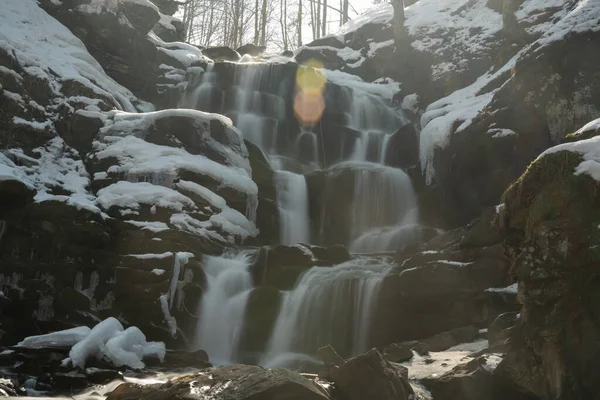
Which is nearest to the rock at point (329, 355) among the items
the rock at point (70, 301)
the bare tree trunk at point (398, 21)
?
the rock at point (70, 301)

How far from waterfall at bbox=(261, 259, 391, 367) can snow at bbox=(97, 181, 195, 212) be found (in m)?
3.41

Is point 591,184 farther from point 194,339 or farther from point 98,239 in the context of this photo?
point 98,239

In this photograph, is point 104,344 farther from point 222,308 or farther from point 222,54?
point 222,54

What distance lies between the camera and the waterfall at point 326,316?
10.3 m

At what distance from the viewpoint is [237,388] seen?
520 cm

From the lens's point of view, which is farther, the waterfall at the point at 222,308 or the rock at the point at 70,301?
the waterfall at the point at 222,308

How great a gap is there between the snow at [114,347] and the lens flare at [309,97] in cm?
1201

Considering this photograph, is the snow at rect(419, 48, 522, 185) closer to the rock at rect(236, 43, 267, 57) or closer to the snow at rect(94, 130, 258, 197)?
the snow at rect(94, 130, 258, 197)

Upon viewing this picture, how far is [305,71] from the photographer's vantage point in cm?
2092

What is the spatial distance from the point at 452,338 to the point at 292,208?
23.2 feet

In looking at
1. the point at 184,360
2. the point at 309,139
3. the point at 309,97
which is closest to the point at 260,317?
the point at 184,360

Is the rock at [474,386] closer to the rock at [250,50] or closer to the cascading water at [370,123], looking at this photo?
the cascading water at [370,123]

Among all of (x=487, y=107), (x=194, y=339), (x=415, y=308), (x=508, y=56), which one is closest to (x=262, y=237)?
(x=194, y=339)

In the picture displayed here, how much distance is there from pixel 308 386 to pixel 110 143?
10.6 m
